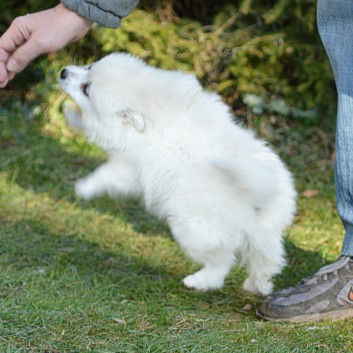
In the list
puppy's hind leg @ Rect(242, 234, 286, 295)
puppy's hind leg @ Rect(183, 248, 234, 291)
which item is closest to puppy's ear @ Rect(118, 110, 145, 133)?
puppy's hind leg @ Rect(183, 248, 234, 291)

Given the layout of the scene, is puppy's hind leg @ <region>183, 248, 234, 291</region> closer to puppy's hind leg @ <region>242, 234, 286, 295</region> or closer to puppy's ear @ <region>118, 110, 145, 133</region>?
puppy's hind leg @ <region>242, 234, 286, 295</region>

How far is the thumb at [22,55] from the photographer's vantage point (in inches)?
100

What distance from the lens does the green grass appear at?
2.67 meters

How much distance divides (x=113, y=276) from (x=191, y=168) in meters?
0.69

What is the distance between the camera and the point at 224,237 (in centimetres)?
302

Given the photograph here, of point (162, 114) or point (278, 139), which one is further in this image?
point (278, 139)

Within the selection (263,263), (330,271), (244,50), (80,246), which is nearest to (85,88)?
(80,246)

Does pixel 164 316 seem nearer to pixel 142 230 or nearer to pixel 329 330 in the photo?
pixel 329 330

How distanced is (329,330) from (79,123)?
1521 mm

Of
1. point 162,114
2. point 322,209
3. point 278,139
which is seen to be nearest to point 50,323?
point 162,114

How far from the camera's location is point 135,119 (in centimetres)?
322

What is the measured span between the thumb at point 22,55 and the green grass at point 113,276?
35.4 inches

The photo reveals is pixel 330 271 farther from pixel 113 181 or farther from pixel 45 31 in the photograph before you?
A: pixel 45 31

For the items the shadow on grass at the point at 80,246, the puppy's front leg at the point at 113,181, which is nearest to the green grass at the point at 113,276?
the shadow on grass at the point at 80,246
